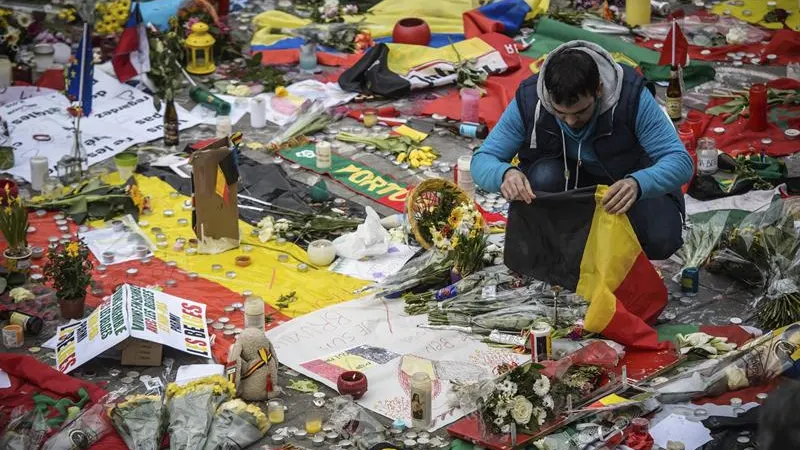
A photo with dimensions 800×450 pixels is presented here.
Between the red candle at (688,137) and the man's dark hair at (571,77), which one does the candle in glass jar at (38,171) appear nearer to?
the man's dark hair at (571,77)

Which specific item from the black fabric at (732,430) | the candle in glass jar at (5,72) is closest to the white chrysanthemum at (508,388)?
the black fabric at (732,430)

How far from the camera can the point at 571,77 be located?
5.40 metres

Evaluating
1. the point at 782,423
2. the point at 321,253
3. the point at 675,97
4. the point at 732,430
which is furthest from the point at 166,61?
the point at 782,423

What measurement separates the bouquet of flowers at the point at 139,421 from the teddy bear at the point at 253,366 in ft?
1.20

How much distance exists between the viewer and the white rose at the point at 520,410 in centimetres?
495

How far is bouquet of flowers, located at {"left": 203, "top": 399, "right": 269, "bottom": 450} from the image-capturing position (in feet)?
16.4

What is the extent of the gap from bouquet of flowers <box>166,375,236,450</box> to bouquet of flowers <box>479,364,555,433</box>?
1088mm

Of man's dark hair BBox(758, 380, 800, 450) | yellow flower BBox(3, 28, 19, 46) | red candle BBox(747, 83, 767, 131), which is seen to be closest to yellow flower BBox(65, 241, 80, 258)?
yellow flower BBox(3, 28, 19, 46)

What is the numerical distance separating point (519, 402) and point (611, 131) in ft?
4.76

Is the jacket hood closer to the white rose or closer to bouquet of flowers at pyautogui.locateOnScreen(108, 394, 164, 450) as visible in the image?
the white rose

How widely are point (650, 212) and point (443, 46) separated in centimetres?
391

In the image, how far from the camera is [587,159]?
5.85 metres

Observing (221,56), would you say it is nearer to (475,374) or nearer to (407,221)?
(407,221)

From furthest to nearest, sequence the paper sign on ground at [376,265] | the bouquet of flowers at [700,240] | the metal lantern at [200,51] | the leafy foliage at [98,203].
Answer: the metal lantern at [200,51]
the leafy foliage at [98,203]
the paper sign on ground at [376,265]
the bouquet of flowers at [700,240]
